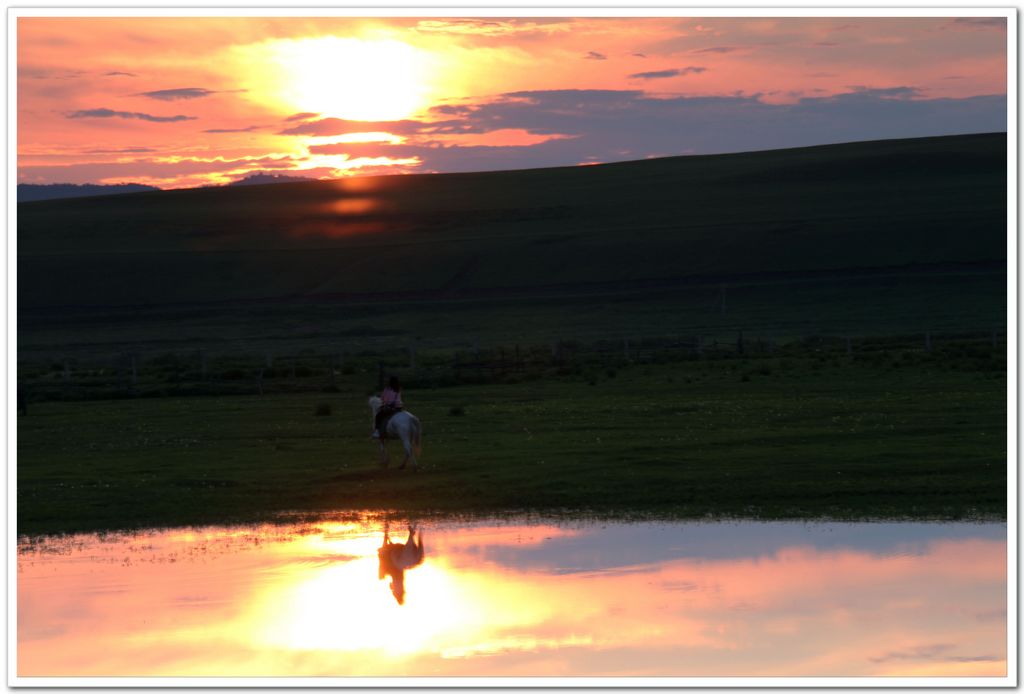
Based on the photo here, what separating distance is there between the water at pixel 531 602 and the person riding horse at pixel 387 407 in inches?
224

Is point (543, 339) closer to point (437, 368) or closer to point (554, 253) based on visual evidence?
point (437, 368)

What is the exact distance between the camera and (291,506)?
22.7m

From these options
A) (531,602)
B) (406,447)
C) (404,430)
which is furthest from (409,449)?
(531,602)

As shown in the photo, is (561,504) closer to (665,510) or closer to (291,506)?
(665,510)

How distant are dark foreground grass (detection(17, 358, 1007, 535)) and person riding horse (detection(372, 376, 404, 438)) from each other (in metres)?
0.83

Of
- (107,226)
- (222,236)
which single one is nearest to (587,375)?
(222,236)

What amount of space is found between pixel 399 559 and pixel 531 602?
311 centimetres

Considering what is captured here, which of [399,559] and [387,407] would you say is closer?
[399,559]

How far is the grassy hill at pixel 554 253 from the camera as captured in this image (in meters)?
109

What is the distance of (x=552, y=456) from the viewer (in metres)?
27.4

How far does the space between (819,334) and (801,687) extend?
82614mm

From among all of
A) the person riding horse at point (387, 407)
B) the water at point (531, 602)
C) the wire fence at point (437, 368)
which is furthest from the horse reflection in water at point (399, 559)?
the wire fence at point (437, 368)

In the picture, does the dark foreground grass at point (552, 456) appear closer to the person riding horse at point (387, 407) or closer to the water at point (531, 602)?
the person riding horse at point (387, 407)

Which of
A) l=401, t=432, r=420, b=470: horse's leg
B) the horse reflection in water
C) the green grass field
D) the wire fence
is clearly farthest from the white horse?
the wire fence
